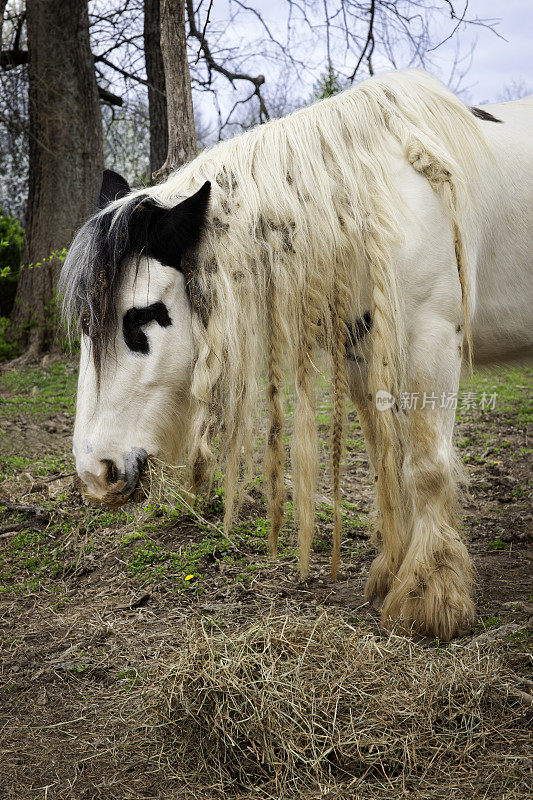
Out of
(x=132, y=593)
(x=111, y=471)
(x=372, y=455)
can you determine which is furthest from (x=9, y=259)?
(x=111, y=471)

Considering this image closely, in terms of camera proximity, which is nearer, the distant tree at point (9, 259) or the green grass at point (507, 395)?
the green grass at point (507, 395)

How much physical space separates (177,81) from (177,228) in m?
2.14

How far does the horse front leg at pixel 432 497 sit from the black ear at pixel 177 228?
2.85 ft

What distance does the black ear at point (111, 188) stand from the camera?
9.20 ft

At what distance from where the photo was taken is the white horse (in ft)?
7.72

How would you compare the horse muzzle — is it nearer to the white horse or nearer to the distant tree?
the white horse

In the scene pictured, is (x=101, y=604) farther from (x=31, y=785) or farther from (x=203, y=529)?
(x=31, y=785)

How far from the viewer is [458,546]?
2561 millimetres

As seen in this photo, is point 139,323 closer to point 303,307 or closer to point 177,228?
point 177,228

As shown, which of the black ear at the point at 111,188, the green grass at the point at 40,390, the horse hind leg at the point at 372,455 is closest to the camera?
the horse hind leg at the point at 372,455

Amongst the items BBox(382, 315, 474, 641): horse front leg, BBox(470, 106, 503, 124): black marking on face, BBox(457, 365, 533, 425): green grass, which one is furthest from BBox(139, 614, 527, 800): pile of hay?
BBox(457, 365, 533, 425): green grass

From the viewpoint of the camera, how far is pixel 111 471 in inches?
92.0

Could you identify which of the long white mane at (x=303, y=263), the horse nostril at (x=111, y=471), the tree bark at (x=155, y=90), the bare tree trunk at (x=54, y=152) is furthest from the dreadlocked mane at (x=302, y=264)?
the bare tree trunk at (x=54, y=152)

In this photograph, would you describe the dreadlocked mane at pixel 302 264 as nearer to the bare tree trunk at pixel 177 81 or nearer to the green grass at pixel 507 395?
the bare tree trunk at pixel 177 81
